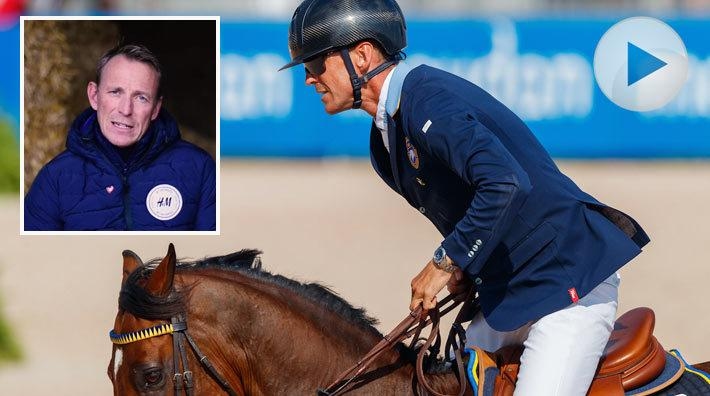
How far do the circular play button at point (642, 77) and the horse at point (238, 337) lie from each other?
11311 millimetres

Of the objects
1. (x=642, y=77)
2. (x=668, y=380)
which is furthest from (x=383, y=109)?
(x=642, y=77)

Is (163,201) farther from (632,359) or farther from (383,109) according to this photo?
(632,359)

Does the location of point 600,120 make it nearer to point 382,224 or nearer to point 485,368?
point 382,224

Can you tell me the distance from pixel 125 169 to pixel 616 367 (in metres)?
2.66

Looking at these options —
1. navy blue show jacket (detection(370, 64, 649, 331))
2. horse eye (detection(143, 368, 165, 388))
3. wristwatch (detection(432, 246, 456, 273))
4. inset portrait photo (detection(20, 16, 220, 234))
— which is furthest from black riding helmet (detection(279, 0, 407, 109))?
inset portrait photo (detection(20, 16, 220, 234))

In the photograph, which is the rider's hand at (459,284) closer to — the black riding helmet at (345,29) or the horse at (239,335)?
the horse at (239,335)

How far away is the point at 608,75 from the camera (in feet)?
49.3

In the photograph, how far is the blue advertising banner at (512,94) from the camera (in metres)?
14.9

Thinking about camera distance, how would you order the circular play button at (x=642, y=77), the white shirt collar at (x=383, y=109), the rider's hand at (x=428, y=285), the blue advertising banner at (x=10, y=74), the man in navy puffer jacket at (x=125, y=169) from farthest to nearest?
the circular play button at (x=642, y=77)
the blue advertising banner at (x=10, y=74)
the man in navy puffer jacket at (x=125, y=169)
the white shirt collar at (x=383, y=109)
the rider's hand at (x=428, y=285)

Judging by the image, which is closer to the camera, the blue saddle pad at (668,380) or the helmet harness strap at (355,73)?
the blue saddle pad at (668,380)

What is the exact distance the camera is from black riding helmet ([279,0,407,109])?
12.3ft

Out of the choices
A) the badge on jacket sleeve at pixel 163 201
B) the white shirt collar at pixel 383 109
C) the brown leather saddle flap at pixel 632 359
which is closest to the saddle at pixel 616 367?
the brown leather saddle flap at pixel 632 359

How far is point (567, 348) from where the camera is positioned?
3576mm

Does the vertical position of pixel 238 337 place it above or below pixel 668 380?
above
